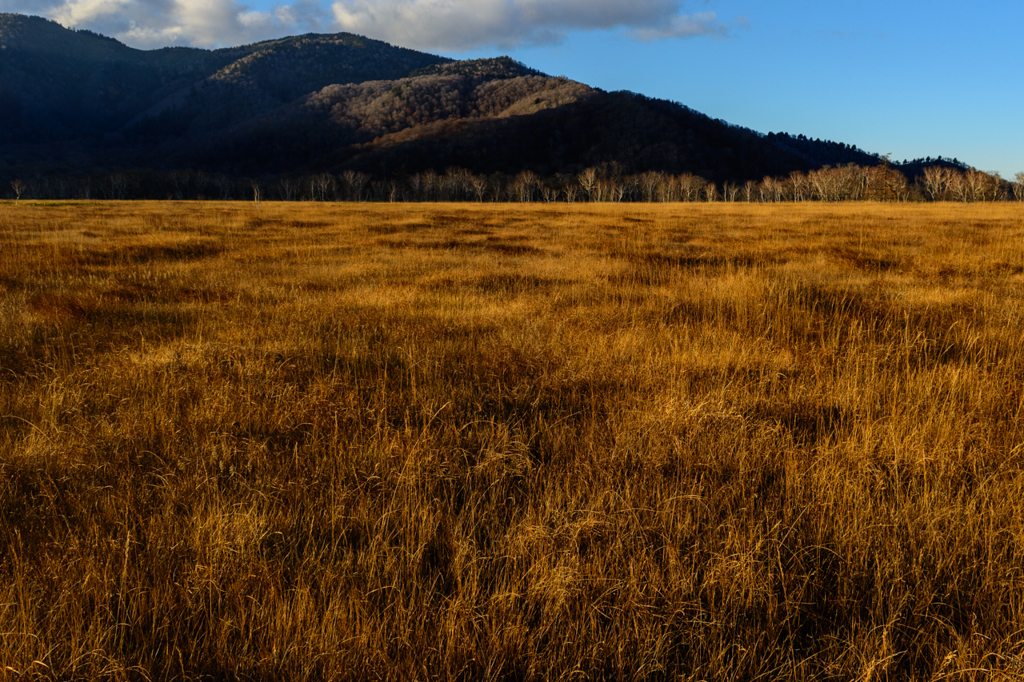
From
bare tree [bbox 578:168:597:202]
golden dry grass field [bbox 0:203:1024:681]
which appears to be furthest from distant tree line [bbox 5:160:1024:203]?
golden dry grass field [bbox 0:203:1024:681]

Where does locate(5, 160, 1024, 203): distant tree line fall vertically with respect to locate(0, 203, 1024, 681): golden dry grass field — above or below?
above

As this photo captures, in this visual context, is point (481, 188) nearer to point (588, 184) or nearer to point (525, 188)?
point (525, 188)

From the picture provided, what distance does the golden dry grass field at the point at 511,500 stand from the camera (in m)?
1.84

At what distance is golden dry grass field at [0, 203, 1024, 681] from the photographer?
6.03 feet

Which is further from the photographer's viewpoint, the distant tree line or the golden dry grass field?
the distant tree line

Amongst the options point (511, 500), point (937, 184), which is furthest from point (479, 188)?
point (511, 500)

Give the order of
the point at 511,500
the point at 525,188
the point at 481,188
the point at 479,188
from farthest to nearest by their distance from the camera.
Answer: the point at 525,188
the point at 481,188
the point at 479,188
the point at 511,500

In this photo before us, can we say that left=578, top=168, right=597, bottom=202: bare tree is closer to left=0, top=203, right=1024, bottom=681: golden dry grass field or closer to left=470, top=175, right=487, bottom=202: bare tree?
left=470, top=175, right=487, bottom=202: bare tree

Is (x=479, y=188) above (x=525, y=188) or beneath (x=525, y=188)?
beneath

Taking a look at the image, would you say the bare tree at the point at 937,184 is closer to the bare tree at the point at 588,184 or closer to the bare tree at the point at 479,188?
the bare tree at the point at 588,184

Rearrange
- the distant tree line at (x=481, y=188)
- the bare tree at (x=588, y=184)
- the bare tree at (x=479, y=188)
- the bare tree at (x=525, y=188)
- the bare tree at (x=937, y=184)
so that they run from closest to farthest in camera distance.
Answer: the bare tree at (x=937, y=184), the distant tree line at (x=481, y=188), the bare tree at (x=525, y=188), the bare tree at (x=479, y=188), the bare tree at (x=588, y=184)

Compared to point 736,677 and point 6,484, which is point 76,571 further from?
point 736,677

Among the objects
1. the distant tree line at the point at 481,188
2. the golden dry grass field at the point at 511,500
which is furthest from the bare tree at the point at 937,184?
the golden dry grass field at the point at 511,500

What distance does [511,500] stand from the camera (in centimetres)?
270
